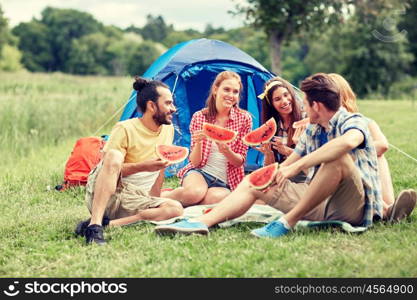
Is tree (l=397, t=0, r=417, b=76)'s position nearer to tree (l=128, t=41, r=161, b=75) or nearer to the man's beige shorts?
tree (l=128, t=41, r=161, b=75)

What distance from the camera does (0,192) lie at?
6.16 metres

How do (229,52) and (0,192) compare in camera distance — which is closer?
(0,192)

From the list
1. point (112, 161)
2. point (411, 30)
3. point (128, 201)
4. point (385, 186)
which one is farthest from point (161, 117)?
point (411, 30)

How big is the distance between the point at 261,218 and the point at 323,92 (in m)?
1.12

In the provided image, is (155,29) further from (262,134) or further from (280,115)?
(262,134)

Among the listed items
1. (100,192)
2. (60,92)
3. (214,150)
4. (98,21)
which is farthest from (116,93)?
(98,21)

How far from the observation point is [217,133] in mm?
4816

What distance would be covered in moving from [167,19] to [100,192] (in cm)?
9140

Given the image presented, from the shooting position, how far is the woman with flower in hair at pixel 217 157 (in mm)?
5230

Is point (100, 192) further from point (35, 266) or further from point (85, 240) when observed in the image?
point (35, 266)

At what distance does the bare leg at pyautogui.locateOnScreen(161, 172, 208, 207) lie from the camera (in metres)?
5.23

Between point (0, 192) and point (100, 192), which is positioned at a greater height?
point (100, 192)

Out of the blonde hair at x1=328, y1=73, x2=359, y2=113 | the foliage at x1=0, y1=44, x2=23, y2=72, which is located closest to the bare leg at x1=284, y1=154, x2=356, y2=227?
the blonde hair at x1=328, y1=73, x2=359, y2=113

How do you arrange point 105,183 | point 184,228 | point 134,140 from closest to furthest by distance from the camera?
point 184,228, point 105,183, point 134,140
